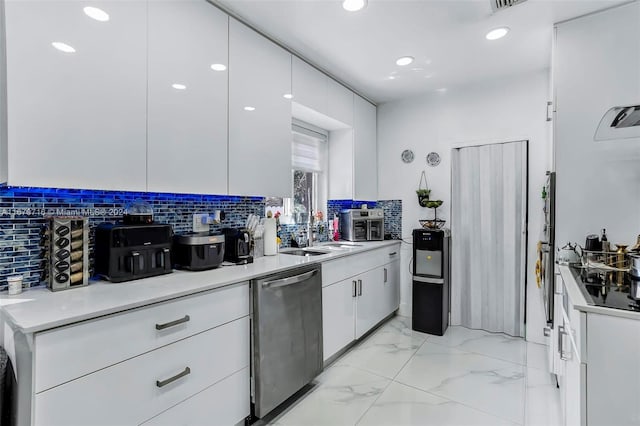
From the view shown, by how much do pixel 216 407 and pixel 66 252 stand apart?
103 cm

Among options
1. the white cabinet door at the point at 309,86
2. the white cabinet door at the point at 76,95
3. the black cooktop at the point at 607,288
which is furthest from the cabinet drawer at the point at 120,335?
the white cabinet door at the point at 309,86

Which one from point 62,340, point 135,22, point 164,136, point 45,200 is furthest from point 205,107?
point 62,340

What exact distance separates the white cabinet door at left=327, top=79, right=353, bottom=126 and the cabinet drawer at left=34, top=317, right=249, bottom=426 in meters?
2.19

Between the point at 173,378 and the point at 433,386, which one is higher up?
the point at 173,378

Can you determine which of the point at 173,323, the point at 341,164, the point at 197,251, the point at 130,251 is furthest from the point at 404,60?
the point at 173,323

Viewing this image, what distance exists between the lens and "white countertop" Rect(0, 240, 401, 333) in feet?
3.52

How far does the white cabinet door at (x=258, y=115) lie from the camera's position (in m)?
2.12

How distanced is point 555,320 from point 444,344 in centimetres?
108

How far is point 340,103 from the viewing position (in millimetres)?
3254

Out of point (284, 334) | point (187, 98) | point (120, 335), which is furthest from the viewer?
point (284, 334)

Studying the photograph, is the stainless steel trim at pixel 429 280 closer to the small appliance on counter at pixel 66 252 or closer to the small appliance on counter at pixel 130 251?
the small appliance on counter at pixel 130 251

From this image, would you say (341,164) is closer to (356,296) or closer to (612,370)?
(356,296)

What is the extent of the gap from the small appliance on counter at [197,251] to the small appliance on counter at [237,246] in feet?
0.61

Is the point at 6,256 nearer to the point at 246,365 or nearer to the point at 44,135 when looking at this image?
the point at 44,135
